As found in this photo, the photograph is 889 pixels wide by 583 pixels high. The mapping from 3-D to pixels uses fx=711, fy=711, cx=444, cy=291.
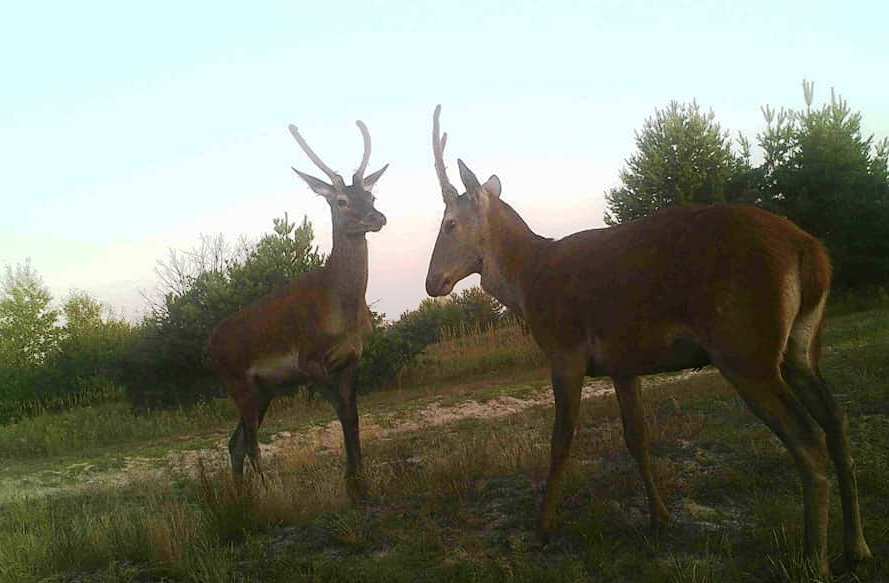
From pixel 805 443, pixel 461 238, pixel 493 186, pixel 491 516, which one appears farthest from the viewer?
pixel 493 186

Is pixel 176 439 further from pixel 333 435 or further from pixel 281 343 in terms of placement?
pixel 281 343

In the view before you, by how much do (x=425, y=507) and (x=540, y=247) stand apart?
227 centimetres

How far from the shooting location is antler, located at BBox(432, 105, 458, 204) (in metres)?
6.00

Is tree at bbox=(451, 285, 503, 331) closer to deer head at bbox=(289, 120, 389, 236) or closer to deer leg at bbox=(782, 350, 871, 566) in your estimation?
deer head at bbox=(289, 120, 389, 236)

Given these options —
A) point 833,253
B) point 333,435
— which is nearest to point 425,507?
point 333,435

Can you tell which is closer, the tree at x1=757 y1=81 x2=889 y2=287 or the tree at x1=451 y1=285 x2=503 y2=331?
the tree at x1=757 y1=81 x2=889 y2=287

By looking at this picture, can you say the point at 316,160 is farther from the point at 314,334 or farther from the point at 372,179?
the point at 314,334

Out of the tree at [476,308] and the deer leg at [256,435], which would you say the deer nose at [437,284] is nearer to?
the deer leg at [256,435]

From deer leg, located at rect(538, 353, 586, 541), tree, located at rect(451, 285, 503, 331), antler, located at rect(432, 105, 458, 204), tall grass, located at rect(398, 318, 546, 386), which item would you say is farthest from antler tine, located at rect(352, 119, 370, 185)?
tree, located at rect(451, 285, 503, 331)

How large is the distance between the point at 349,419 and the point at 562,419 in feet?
9.20


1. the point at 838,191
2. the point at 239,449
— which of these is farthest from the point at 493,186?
the point at 838,191

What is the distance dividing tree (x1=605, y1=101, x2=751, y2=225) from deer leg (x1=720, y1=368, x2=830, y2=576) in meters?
21.5

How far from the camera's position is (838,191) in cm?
2344

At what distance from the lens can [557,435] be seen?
4.85 m
